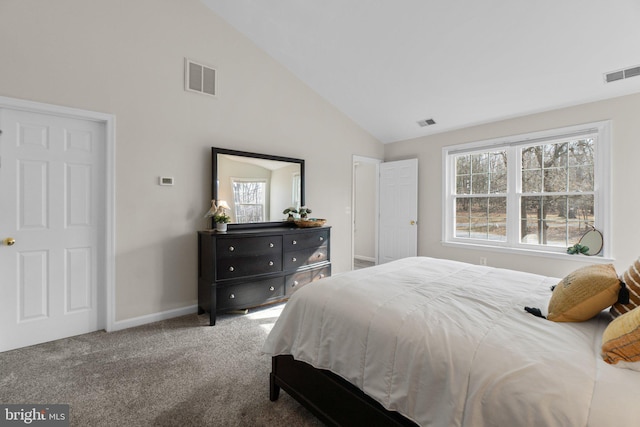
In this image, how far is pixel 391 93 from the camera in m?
4.10

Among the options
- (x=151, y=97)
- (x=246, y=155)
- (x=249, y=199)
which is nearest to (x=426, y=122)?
(x=246, y=155)

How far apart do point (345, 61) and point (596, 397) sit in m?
3.80

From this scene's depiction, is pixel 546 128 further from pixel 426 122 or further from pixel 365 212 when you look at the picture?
pixel 365 212

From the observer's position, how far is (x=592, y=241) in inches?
134

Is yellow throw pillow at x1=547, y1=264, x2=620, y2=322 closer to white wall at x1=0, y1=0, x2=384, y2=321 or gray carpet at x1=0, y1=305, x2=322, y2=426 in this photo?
gray carpet at x1=0, y1=305, x2=322, y2=426

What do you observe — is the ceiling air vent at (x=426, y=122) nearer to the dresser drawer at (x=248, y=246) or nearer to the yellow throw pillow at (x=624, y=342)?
the dresser drawer at (x=248, y=246)

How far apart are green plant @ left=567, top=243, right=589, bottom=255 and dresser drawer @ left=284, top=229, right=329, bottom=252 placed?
2.91m

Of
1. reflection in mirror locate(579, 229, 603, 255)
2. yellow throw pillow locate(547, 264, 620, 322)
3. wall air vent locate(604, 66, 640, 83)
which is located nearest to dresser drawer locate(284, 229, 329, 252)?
yellow throw pillow locate(547, 264, 620, 322)

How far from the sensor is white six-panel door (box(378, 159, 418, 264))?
16.4ft

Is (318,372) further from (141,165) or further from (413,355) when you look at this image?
(141,165)

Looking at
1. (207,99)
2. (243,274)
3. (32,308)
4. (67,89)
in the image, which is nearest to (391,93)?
(207,99)

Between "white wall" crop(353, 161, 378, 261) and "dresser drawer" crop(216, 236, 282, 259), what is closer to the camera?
"dresser drawer" crop(216, 236, 282, 259)

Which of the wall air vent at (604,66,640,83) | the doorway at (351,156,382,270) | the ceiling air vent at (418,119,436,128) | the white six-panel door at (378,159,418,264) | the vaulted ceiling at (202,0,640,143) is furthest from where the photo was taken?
the doorway at (351,156,382,270)

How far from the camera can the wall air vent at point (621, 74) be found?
2921 millimetres
